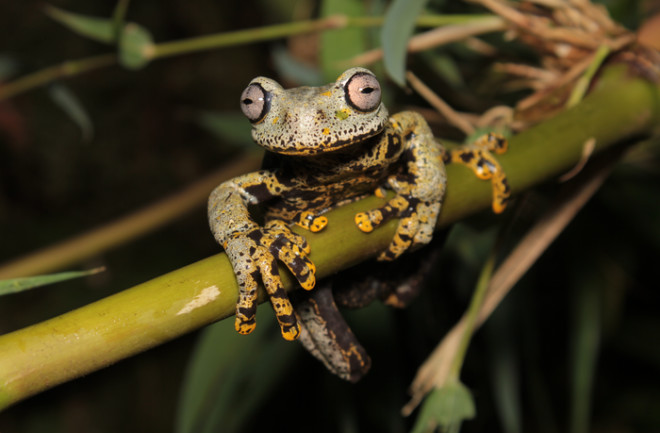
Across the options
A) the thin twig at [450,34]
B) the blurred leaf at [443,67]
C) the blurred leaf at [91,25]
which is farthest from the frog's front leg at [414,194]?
the blurred leaf at [91,25]

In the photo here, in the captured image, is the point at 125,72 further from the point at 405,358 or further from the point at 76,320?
the point at 76,320

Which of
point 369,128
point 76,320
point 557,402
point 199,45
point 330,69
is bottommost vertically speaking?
point 557,402

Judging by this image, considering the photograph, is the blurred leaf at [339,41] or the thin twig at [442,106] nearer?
the thin twig at [442,106]

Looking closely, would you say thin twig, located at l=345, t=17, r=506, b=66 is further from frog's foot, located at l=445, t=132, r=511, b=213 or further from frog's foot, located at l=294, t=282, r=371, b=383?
frog's foot, located at l=294, t=282, r=371, b=383

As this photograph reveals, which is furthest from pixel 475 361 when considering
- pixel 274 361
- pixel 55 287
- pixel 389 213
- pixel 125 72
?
pixel 125 72

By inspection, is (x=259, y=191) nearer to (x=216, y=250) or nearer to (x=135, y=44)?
(x=135, y=44)

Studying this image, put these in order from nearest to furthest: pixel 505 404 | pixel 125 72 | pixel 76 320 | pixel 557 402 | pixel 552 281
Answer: pixel 76 320 < pixel 505 404 < pixel 552 281 < pixel 557 402 < pixel 125 72

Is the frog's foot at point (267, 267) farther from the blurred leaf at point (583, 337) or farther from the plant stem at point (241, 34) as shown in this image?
the blurred leaf at point (583, 337)
